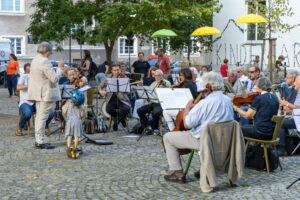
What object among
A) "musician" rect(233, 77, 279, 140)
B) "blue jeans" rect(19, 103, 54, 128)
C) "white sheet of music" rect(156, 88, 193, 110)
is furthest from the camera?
"blue jeans" rect(19, 103, 54, 128)

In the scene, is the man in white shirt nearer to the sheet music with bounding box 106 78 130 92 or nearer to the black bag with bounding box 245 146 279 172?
the sheet music with bounding box 106 78 130 92

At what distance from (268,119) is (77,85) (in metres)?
4.48

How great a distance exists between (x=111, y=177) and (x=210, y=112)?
6.24 feet

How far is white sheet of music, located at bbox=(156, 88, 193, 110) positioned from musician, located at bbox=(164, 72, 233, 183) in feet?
4.90

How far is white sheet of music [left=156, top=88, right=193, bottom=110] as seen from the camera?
8656 millimetres

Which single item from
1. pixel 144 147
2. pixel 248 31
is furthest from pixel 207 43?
pixel 144 147

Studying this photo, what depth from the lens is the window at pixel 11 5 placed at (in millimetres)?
37125

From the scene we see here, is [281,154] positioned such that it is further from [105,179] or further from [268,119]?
[105,179]

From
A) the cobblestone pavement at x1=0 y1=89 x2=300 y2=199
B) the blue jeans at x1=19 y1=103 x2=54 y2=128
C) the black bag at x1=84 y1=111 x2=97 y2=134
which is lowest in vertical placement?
the cobblestone pavement at x1=0 y1=89 x2=300 y2=199

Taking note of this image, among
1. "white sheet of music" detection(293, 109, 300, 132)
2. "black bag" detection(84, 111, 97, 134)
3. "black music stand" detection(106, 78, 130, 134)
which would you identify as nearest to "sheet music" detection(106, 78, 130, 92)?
"black music stand" detection(106, 78, 130, 134)

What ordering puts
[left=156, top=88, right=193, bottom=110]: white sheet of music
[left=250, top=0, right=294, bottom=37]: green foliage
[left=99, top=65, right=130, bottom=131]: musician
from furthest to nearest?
[left=250, top=0, right=294, bottom=37]: green foliage → [left=99, top=65, right=130, bottom=131]: musician → [left=156, top=88, right=193, bottom=110]: white sheet of music

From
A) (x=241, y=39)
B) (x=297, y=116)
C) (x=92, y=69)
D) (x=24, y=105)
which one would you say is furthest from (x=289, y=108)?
(x=241, y=39)

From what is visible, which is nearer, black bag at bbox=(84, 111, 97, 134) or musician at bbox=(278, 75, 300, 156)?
musician at bbox=(278, 75, 300, 156)

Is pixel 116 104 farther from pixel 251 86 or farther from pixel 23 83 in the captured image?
pixel 251 86
